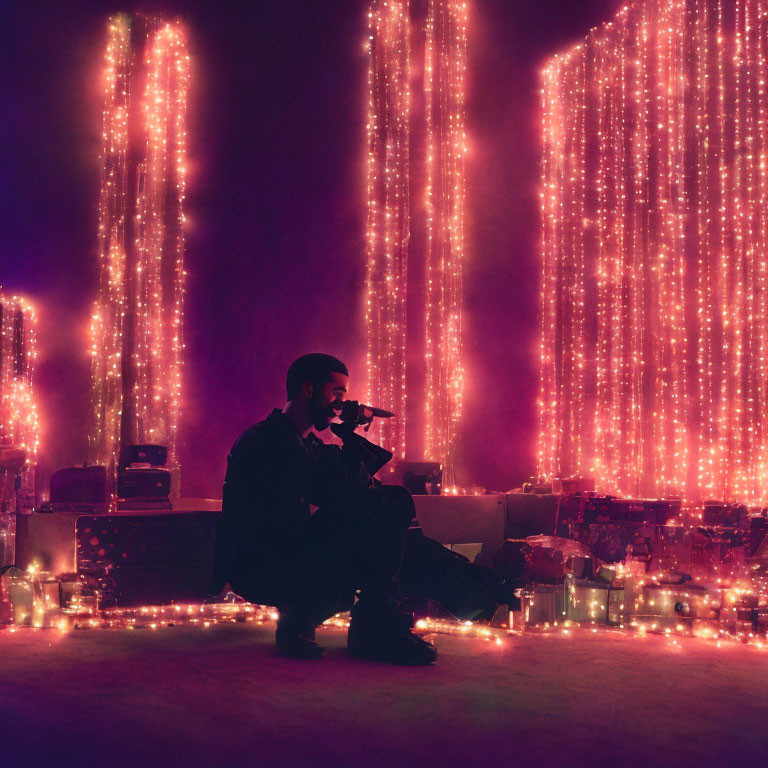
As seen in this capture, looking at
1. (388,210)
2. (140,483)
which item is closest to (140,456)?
(140,483)

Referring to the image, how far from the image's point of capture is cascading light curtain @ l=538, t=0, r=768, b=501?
17.1ft

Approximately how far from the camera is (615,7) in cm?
→ 607

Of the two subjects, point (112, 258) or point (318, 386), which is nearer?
point (318, 386)

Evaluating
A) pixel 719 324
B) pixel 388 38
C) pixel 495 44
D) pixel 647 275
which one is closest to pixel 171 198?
pixel 388 38

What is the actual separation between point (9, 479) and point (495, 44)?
481 centimetres

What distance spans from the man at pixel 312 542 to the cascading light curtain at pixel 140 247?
2.65 metres

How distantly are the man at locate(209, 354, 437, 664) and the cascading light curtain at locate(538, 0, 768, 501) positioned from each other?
3.26 metres

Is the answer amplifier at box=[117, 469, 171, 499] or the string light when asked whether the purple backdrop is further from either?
amplifier at box=[117, 469, 171, 499]

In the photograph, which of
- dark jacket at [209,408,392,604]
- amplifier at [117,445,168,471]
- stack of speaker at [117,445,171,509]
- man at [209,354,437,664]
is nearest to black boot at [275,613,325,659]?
man at [209,354,437,664]

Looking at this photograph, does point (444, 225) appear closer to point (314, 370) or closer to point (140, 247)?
point (140, 247)

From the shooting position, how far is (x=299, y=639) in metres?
2.82

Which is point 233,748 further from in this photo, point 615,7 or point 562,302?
point 615,7

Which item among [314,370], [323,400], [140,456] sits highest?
[314,370]

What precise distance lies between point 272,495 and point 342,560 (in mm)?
330
